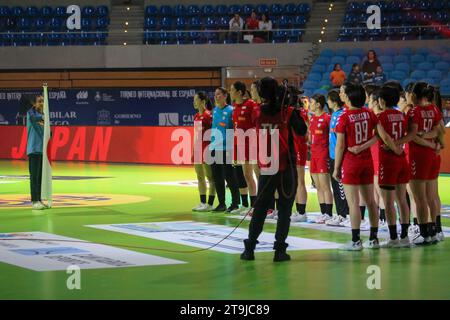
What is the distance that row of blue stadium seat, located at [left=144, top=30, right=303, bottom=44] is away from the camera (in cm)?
3347

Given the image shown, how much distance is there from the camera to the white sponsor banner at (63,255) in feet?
32.5

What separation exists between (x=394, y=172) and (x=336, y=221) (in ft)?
→ 8.99

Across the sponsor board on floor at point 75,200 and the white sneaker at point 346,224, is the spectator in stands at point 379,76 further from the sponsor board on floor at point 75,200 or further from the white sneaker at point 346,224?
the white sneaker at point 346,224

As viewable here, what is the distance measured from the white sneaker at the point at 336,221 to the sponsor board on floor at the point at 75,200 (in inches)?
193

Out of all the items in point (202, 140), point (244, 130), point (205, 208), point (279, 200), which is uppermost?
point (244, 130)

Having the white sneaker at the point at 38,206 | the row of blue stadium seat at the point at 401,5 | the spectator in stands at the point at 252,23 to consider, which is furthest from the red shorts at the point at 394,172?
the row of blue stadium seat at the point at 401,5

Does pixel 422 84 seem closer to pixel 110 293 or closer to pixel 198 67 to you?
pixel 110 293

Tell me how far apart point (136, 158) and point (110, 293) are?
68.2ft

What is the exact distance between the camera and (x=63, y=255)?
10.6m

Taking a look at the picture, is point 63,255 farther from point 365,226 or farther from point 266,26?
point 266,26

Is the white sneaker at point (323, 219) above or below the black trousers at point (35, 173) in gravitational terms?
below

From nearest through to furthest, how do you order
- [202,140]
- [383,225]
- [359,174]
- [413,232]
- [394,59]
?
[359,174]
[413,232]
[383,225]
[202,140]
[394,59]

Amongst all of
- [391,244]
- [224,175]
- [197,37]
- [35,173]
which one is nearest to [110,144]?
[197,37]

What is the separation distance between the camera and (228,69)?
34.0 m
